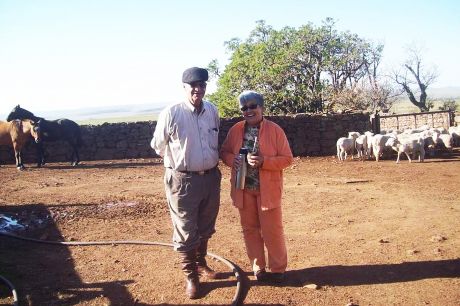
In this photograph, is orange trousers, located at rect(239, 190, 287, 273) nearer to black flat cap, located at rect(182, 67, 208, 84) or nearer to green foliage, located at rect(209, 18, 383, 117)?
black flat cap, located at rect(182, 67, 208, 84)

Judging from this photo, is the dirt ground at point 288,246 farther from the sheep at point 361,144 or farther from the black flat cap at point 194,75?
the sheep at point 361,144

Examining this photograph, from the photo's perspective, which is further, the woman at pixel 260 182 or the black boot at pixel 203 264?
the black boot at pixel 203 264

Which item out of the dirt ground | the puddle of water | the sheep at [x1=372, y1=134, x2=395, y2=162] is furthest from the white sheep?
the puddle of water

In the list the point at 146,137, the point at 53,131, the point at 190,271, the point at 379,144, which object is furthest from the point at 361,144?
the point at 53,131

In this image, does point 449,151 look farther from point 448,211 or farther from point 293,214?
point 293,214

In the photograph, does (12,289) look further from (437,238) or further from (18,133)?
(18,133)

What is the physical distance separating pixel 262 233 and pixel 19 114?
12.3m

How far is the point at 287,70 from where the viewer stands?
2173 cm

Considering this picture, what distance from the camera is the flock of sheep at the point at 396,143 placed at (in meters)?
11.3

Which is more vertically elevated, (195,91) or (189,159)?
(195,91)

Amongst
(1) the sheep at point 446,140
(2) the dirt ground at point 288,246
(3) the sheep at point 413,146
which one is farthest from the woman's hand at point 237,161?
(1) the sheep at point 446,140

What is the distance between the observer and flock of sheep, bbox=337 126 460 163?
37.1ft

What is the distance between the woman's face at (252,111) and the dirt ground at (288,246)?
1592 mm

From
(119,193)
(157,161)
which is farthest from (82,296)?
(157,161)
